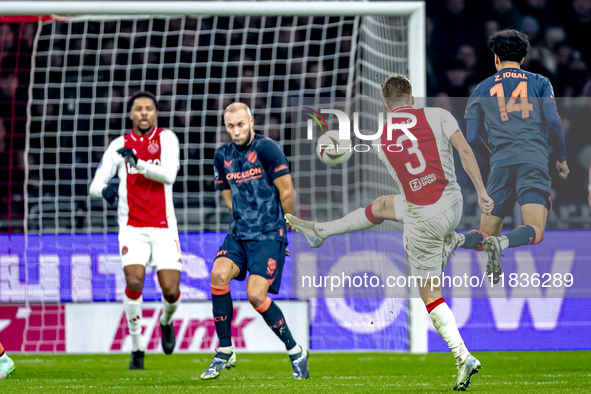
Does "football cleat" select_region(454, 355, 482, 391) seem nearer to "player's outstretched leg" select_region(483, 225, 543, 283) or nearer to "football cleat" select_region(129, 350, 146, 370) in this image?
"player's outstretched leg" select_region(483, 225, 543, 283)

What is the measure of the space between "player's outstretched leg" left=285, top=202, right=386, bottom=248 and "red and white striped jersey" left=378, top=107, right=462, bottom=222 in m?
0.37

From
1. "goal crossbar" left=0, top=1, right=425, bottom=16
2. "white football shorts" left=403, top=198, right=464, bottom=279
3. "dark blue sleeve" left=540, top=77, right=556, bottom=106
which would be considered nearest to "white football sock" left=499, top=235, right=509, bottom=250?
"white football shorts" left=403, top=198, right=464, bottom=279

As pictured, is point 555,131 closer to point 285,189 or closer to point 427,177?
point 427,177

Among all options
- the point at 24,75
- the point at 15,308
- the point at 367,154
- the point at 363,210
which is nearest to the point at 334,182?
the point at 367,154

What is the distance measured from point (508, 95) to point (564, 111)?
1.55ft

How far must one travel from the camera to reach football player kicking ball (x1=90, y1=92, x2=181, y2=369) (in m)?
4.93

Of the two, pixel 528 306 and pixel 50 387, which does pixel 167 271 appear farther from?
pixel 528 306

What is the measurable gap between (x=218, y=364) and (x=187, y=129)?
3004 mm

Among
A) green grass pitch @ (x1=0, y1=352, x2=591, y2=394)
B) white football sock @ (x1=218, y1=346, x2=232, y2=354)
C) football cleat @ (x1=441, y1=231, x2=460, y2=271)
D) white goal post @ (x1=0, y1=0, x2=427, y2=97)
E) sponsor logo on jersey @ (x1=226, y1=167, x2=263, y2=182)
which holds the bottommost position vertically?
green grass pitch @ (x1=0, y1=352, x2=591, y2=394)

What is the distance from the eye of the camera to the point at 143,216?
4.98 m

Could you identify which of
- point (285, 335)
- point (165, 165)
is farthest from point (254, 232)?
point (165, 165)

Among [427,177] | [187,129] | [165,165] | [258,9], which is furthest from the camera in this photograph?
[187,129]

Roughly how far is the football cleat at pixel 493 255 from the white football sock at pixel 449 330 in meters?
0.68

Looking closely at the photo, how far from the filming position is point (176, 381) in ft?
14.1
